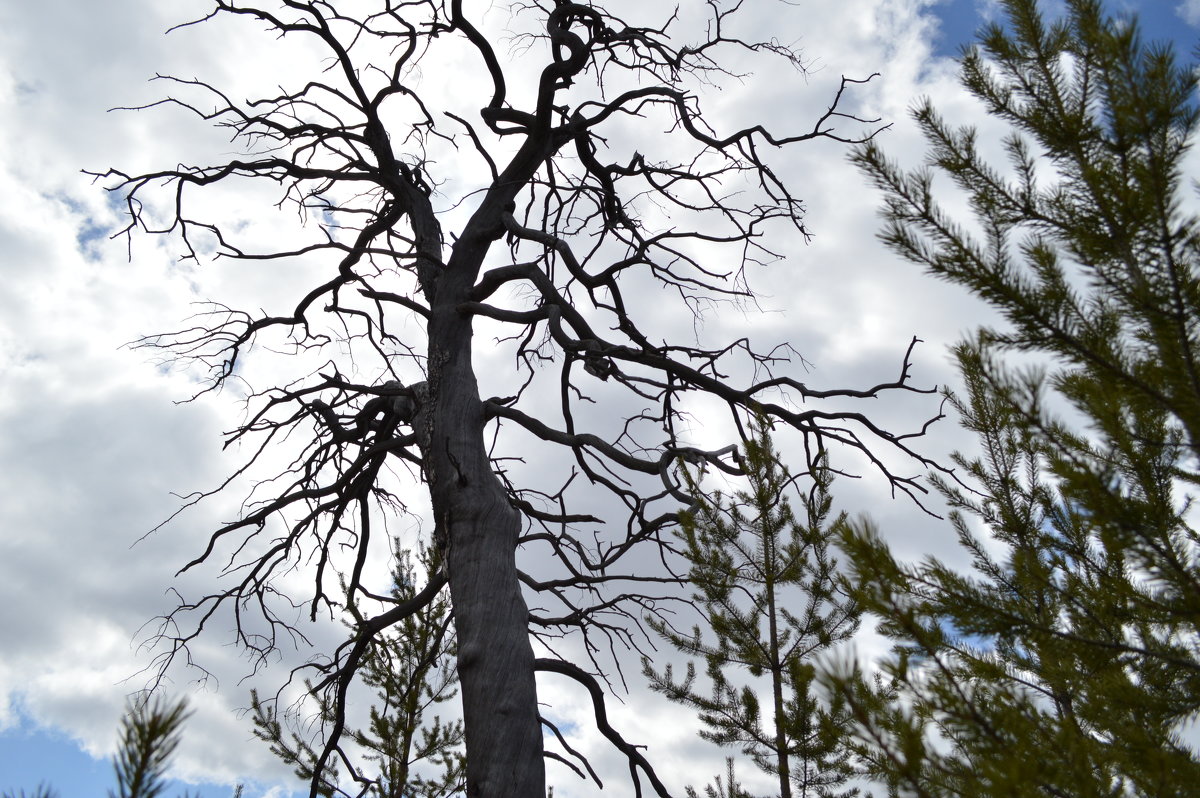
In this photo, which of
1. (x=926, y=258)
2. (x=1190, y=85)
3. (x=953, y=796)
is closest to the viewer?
(x=1190, y=85)

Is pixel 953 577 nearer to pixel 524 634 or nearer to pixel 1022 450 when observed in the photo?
pixel 1022 450

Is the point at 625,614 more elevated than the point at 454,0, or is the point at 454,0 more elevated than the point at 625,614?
the point at 454,0

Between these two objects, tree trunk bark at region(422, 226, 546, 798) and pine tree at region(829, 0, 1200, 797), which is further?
tree trunk bark at region(422, 226, 546, 798)

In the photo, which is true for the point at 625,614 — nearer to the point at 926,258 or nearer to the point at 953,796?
the point at 953,796

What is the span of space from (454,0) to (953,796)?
17.3 ft

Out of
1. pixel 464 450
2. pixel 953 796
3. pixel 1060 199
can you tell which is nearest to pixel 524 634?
pixel 464 450

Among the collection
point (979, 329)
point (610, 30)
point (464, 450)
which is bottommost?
point (979, 329)

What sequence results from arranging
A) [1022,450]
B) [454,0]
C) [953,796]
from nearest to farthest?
[953,796], [1022,450], [454,0]

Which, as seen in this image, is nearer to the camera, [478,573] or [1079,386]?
[1079,386]

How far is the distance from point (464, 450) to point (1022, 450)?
3.00 meters

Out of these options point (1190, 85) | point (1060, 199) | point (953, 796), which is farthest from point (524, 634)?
point (1190, 85)

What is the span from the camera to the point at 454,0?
5.61 metres

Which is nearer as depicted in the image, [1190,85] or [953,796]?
[1190,85]

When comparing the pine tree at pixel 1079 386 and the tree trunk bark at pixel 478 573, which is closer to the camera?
the pine tree at pixel 1079 386
